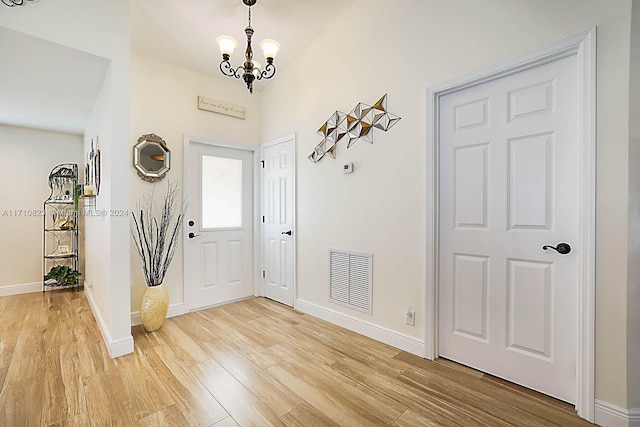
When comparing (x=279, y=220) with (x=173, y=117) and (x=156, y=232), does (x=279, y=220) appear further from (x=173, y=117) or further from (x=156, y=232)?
(x=173, y=117)

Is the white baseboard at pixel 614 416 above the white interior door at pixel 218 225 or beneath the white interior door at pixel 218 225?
beneath

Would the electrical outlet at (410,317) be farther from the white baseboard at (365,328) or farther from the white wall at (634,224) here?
the white wall at (634,224)

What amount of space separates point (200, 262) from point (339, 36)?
2.89 metres

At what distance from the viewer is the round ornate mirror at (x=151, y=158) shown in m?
3.03

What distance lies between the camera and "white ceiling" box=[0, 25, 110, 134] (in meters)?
2.13

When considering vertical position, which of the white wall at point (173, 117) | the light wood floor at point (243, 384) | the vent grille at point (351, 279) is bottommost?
the light wood floor at point (243, 384)

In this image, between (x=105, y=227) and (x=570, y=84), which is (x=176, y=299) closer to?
(x=105, y=227)

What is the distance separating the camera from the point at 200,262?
3.49 m

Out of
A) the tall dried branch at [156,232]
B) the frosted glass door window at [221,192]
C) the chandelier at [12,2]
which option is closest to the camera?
the chandelier at [12,2]

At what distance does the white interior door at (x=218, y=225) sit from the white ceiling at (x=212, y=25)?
0.98 m

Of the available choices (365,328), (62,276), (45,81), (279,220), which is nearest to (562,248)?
(365,328)

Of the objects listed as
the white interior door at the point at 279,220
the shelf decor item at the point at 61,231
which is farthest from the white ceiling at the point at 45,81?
the white interior door at the point at 279,220

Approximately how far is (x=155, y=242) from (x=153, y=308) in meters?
0.72

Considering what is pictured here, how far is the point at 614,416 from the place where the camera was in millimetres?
1557
